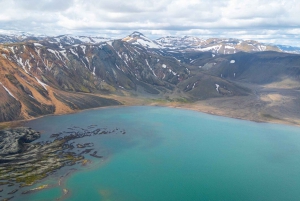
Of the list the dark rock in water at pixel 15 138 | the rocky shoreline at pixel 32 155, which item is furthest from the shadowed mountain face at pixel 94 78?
the rocky shoreline at pixel 32 155

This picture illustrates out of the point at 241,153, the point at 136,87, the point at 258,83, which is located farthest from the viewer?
the point at 258,83

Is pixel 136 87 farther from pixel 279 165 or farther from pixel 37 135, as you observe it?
pixel 279 165

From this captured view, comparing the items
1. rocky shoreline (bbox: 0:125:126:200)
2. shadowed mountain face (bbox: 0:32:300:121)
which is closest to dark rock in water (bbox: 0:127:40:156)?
rocky shoreline (bbox: 0:125:126:200)

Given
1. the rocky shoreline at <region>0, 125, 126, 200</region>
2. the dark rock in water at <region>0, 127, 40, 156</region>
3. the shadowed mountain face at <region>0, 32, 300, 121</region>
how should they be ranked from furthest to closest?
the shadowed mountain face at <region>0, 32, 300, 121</region>, the dark rock in water at <region>0, 127, 40, 156</region>, the rocky shoreline at <region>0, 125, 126, 200</region>

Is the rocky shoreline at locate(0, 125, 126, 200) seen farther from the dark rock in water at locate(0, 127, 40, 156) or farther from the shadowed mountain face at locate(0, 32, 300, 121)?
the shadowed mountain face at locate(0, 32, 300, 121)

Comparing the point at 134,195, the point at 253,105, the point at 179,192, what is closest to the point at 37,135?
the point at 134,195

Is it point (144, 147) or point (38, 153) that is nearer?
point (38, 153)
